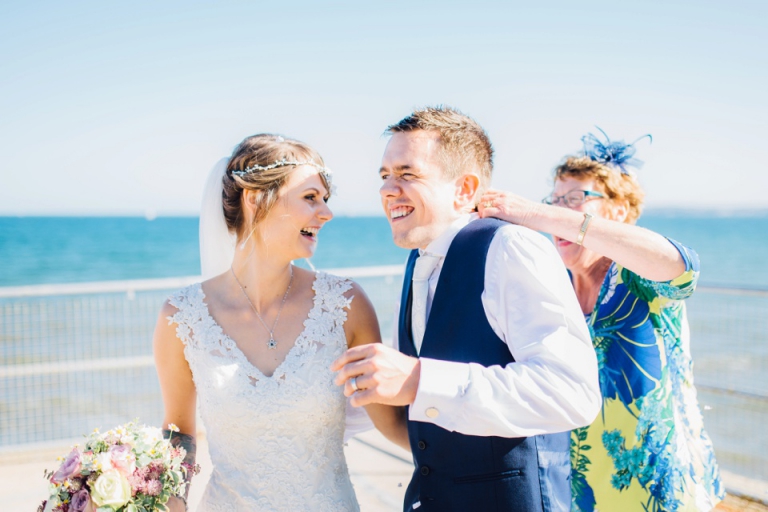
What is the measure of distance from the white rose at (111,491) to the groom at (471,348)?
772 millimetres

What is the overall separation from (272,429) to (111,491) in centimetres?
71

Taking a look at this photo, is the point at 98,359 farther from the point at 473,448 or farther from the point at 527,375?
the point at 527,375

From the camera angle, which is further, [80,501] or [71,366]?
[71,366]

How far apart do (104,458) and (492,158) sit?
170cm

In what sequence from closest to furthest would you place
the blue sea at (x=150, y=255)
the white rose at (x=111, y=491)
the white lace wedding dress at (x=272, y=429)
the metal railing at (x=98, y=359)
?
the white rose at (x=111, y=491) < the white lace wedding dress at (x=272, y=429) < the metal railing at (x=98, y=359) < the blue sea at (x=150, y=255)

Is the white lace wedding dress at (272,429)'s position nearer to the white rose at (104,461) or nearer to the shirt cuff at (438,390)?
the white rose at (104,461)

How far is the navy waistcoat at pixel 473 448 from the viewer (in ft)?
5.87

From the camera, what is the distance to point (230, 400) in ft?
8.21

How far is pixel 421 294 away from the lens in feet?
6.88

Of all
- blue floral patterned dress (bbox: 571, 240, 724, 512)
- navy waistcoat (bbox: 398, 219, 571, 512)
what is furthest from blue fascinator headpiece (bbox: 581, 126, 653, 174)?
navy waistcoat (bbox: 398, 219, 571, 512)

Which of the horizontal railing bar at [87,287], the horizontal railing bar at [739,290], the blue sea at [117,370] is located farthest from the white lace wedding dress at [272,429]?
the blue sea at [117,370]

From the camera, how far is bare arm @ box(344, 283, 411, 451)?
8.44 ft

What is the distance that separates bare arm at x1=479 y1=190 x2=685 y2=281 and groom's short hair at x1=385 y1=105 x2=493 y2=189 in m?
0.15

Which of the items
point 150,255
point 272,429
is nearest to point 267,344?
point 272,429
